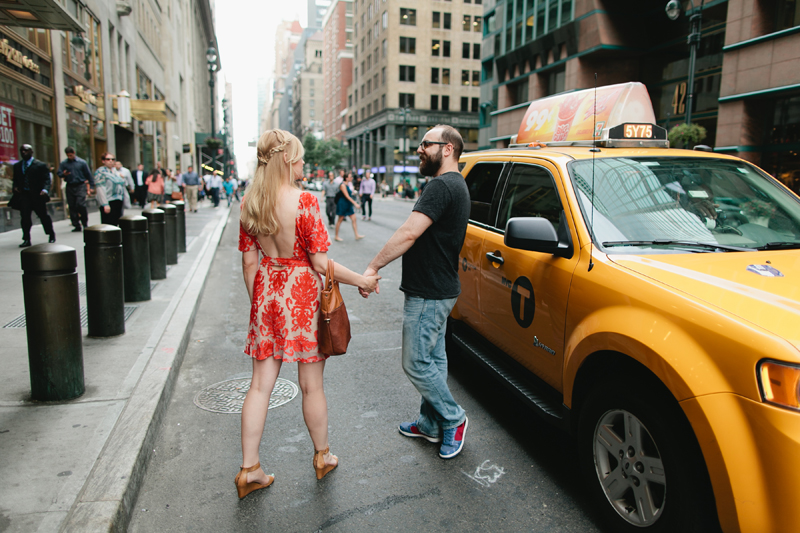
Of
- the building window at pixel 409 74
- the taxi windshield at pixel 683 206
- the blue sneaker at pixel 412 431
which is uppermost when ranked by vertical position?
the building window at pixel 409 74

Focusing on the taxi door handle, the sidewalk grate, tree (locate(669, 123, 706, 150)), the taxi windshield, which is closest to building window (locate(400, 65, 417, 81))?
→ tree (locate(669, 123, 706, 150))

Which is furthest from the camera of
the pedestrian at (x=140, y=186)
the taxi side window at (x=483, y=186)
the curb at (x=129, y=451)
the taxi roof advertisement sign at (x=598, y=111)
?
the pedestrian at (x=140, y=186)

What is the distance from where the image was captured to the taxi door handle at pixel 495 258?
12.9 feet

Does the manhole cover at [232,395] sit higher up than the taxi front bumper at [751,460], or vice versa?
the taxi front bumper at [751,460]

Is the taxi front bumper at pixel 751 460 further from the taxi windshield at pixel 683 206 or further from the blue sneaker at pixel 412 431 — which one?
the blue sneaker at pixel 412 431

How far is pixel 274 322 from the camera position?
309 cm

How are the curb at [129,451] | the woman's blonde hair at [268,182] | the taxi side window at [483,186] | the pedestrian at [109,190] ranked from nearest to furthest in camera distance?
1. the curb at [129,451]
2. the woman's blonde hair at [268,182]
3. the taxi side window at [483,186]
4. the pedestrian at [109,190]

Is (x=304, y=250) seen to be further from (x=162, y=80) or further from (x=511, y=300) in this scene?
(x=162, y=80)

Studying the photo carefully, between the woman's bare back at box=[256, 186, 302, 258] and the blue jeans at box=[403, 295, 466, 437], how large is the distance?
800 millimetres

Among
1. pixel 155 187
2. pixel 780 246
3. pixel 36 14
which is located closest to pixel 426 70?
pixel 155 187

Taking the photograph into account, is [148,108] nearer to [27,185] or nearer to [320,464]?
[27,185]

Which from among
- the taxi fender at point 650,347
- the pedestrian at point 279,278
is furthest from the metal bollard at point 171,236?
the taxi fender at point 650,347

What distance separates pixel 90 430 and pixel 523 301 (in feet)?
9.03

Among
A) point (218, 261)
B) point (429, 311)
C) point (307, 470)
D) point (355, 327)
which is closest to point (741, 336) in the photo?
point (429, 311)
